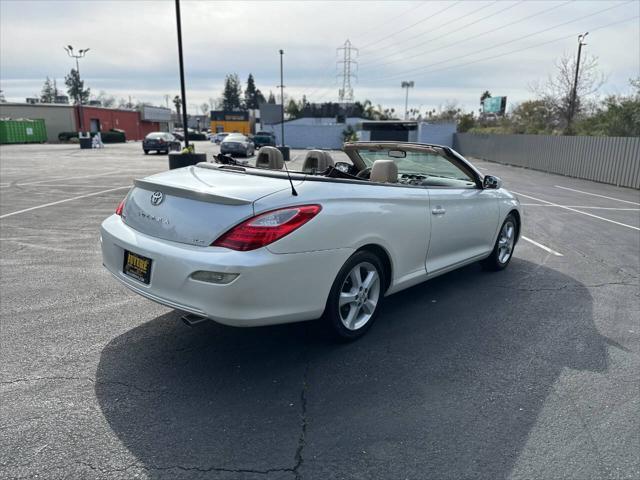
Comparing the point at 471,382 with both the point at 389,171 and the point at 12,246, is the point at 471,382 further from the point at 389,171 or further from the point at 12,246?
the point at 12,246

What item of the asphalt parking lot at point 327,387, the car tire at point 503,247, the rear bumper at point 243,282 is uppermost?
the rear bumper at point 243,282

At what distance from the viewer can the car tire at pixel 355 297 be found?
3.47 m

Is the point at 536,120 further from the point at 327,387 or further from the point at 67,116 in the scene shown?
the point at 67,116

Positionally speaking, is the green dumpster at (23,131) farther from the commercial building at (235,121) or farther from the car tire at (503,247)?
the car tire at (503,247)

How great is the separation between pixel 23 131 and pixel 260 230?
177 ft

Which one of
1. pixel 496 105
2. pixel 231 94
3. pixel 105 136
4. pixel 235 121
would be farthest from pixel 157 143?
pixel 231 94

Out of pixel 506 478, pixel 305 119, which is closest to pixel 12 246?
pixel 506 478

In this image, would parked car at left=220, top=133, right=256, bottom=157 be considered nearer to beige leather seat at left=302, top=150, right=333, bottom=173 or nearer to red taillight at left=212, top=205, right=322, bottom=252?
beige leather seat at left=302, top=150, right=333, bottom=173

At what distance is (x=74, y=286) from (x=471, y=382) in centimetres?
405

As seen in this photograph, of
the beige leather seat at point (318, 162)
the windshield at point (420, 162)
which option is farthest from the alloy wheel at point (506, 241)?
the beige leather seat at point (318, 162)

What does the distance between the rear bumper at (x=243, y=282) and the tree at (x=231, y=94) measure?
14146 cm

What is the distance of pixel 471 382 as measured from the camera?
3.29 metres

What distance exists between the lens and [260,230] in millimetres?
2961

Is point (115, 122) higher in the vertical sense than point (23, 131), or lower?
higher
